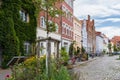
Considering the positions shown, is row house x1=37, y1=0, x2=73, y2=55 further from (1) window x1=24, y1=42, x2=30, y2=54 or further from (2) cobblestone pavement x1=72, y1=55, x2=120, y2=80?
(2) cobblestone pavement x1=72, y1=55, x2=120, y2=80

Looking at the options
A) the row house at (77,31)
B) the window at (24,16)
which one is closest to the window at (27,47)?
the window at (24,16)

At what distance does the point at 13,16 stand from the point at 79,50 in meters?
37.4

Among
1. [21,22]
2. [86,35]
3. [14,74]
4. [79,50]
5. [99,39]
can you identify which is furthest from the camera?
[99,39]

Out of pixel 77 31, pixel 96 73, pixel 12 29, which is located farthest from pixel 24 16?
pixel 77 31

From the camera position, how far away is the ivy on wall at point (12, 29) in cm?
2850

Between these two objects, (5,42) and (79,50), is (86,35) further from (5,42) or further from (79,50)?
(5,42)

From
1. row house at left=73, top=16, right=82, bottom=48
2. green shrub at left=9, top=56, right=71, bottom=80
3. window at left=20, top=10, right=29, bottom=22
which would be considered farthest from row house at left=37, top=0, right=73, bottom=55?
green shrub at left=9, top=56, right=71, bottom=80

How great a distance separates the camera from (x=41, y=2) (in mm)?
28984

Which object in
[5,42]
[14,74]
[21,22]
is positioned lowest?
[14,74]

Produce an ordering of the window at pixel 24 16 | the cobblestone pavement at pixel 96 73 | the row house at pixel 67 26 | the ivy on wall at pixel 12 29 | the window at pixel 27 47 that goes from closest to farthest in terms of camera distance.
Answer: the cobblestone pavement at pixel 96 73 < the ivy on wall at pixel 12 29 < the window at pixel 24 16 < the window at pixel 27 47 < the row house at pixel 67 26

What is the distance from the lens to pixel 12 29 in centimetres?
2916

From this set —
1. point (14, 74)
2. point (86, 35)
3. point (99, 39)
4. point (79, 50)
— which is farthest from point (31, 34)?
point (99, 39)

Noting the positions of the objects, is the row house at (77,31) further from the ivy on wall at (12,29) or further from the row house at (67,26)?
the ivy on wall at (12,29)

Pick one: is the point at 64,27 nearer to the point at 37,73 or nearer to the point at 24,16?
the point at 24,16
